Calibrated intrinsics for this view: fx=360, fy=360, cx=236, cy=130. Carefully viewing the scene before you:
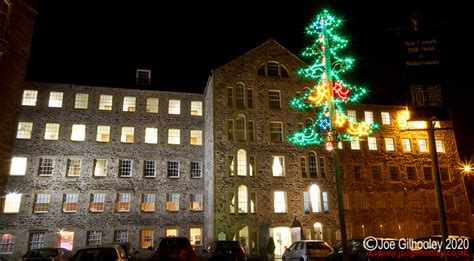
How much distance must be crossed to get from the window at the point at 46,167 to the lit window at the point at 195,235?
41.8 feet

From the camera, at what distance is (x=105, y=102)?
3256 centimetres

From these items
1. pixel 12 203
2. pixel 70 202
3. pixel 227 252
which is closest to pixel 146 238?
pixel 70 202

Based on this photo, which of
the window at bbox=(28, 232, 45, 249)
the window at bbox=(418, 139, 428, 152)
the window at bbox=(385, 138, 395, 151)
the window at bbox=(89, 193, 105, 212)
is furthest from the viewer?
the window at bbox=(418, 139, 428, 152)

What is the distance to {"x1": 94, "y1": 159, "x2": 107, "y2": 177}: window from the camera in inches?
1210

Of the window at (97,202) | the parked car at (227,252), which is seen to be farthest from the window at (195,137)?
the parked car at (227,252)

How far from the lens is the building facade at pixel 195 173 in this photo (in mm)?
29078

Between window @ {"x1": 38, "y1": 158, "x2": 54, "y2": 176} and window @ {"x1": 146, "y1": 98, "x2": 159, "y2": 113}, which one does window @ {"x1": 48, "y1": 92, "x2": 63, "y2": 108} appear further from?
window @ {"x1": 146, "y1": 98, "x2": 159, "y2": 113}

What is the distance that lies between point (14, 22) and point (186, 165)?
17.6 meters

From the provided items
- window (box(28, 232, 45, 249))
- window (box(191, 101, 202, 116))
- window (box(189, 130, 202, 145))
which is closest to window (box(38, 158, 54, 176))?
window (box(28, 232, 45, 249))

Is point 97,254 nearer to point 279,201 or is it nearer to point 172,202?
point 172,202

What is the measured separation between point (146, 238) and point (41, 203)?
8.86 meters

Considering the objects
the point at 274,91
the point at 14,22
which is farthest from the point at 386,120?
the point at 14,22

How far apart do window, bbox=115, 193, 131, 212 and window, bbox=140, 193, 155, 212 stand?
3.96ft

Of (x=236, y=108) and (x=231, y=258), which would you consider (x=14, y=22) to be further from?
(x=231, y=258)
